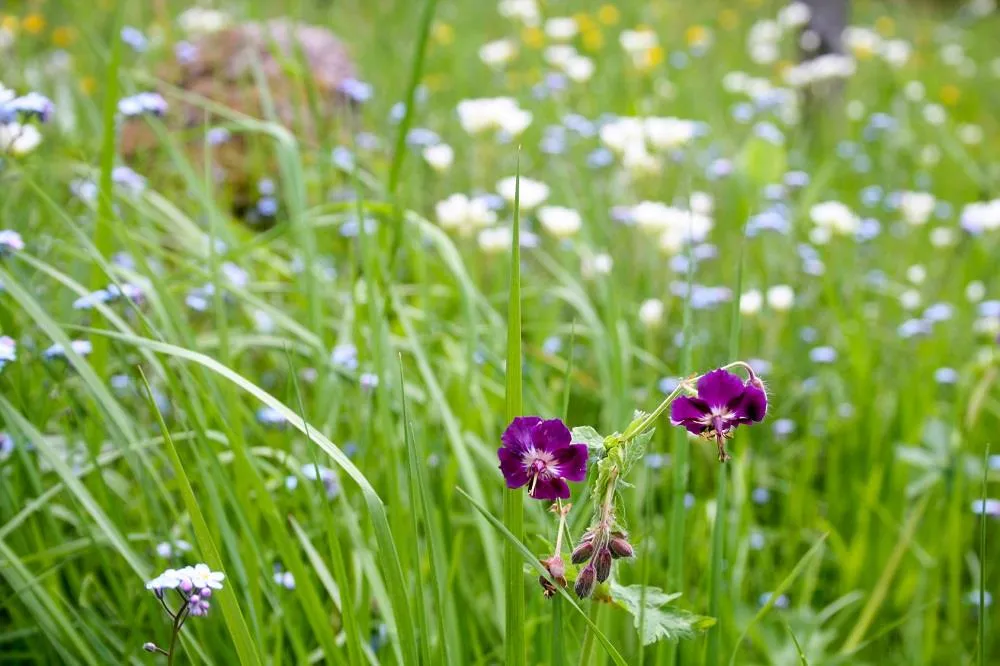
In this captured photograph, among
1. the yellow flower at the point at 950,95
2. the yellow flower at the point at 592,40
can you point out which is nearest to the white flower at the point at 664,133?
the yellow flower at the point at 592,40

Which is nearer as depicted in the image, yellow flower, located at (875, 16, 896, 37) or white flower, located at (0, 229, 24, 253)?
white flower, located at (0, 229, 24, 253)

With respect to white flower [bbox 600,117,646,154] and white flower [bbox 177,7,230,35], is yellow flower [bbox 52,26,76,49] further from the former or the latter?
white flower [bbox 600,117,646,154]

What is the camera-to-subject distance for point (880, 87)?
17.6 feet

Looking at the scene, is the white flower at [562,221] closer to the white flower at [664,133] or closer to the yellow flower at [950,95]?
the white flower at [664,133]

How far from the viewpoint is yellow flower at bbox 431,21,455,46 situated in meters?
4.89

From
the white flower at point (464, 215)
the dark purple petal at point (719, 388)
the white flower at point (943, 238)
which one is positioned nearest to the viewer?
the dark purple petal at point (719, 388)

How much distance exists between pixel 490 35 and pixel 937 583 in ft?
15.0

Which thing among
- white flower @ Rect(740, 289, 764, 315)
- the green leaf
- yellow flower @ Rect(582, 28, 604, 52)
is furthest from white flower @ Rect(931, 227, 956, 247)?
the green leaf

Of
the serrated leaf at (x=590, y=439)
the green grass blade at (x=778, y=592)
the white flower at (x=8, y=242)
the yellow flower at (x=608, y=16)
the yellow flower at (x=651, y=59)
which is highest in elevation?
the yellow flower at (x=608, y=16)

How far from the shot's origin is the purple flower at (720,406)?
82cm

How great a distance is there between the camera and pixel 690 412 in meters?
0.83

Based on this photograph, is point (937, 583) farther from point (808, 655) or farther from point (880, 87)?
point (880, 87)

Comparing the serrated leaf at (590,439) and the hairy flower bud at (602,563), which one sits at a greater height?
the serrated leaf at (590,439)

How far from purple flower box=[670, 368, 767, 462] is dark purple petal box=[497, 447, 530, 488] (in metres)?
0.13
